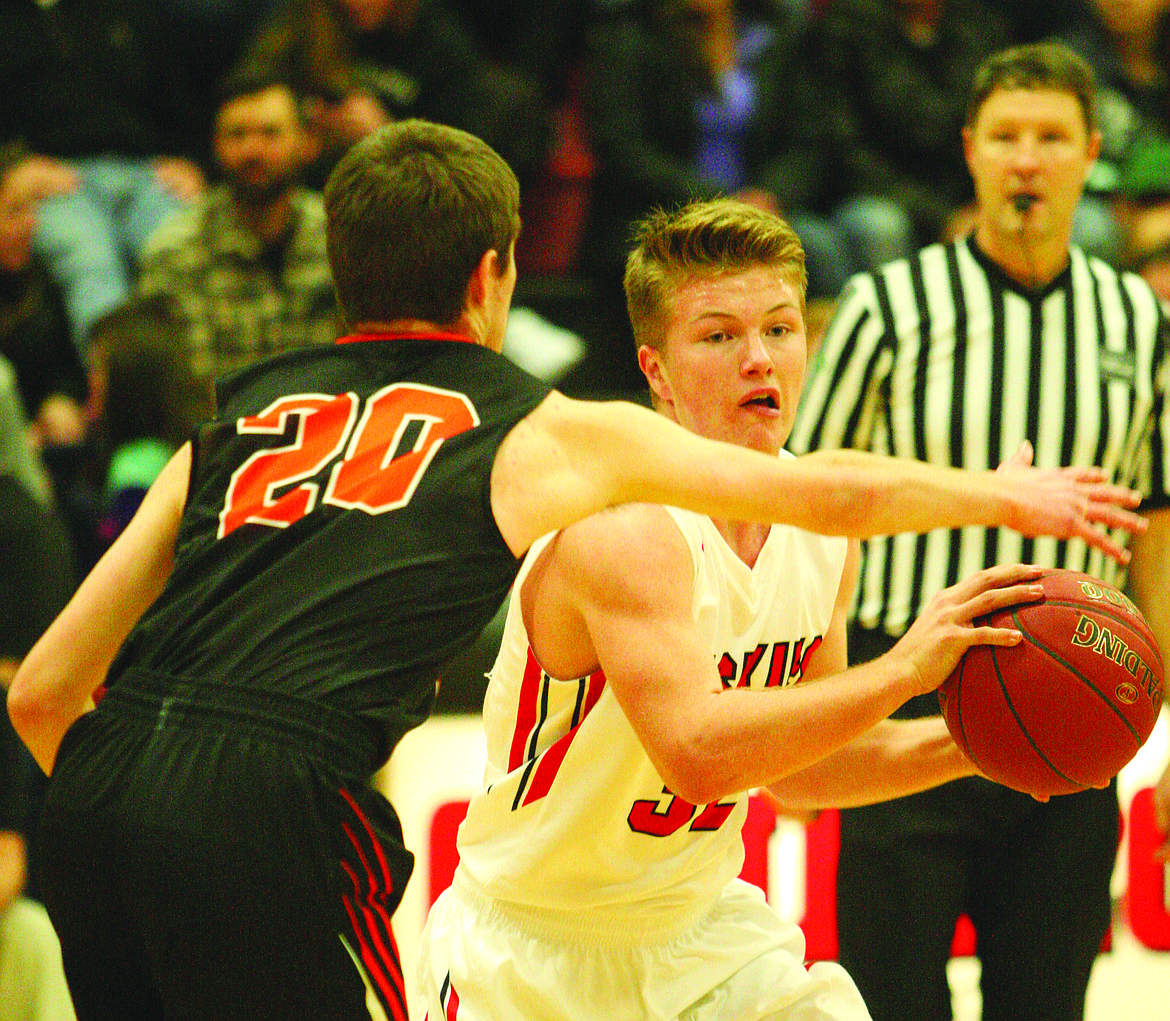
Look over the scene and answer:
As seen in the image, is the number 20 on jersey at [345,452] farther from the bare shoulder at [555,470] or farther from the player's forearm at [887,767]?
the player's forearm at [887,767]

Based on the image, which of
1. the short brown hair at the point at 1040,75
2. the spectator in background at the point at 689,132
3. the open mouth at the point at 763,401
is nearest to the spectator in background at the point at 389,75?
the spectator in background at the point at 689,132

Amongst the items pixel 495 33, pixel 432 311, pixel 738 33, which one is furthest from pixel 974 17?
pixel 432 311

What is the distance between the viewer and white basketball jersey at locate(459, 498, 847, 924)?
2842 mm

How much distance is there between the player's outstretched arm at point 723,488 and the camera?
243 cm

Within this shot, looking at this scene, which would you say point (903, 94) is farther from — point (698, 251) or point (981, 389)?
point (698, 251)

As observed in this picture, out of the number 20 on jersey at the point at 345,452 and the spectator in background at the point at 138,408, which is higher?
the number 20 on jersey at the point at 345,452

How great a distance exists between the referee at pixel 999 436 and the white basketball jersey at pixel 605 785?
33.7 inches

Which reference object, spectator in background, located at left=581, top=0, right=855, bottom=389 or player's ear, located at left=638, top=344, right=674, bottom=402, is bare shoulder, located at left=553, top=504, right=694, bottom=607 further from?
spectator in background, located at left=581, top=0, right=855, bottom=389

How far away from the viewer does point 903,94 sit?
7281 mm

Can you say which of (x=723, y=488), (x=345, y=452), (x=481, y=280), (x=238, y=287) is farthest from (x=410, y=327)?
(x=238, y=287)

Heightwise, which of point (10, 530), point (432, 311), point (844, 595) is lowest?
point (10, 530)

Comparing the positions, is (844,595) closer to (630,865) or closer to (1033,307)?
(630,865)

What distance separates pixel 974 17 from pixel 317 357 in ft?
18.7

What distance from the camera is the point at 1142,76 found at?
7484 mm
